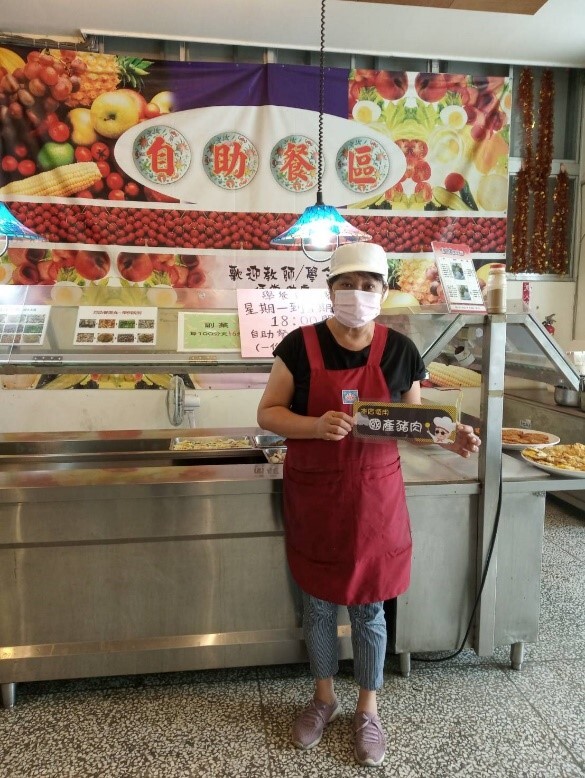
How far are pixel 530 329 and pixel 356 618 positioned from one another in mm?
1177

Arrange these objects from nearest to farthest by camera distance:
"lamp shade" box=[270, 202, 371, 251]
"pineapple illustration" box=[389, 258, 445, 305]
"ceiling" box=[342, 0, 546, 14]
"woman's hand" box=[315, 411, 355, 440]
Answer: "woman's hand" box=[315, 411, 355, 440] < "lamp shade" box=[270, 202, 371, 251] < "ceiling" box=[342, 0, 546, 14] < "pineapple illustration" box=[389, 258, 445, 305]

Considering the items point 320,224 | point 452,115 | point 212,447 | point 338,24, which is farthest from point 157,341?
point 452,115

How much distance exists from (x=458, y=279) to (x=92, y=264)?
3.09 meters

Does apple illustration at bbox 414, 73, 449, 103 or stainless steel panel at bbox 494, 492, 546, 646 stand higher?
apple illustration at bbox 414, 73, 449, 103

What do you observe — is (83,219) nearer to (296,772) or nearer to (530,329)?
(530,329)

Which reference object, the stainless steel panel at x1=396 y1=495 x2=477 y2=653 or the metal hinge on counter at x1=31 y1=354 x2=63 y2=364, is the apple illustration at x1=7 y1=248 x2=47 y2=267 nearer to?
the metal hinge on counter at x1=31 y1=354 x2=63 y2=364

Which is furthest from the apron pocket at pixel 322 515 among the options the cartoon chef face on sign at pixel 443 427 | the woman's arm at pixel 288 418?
the cartoon chef face on sign at pixel 443 427

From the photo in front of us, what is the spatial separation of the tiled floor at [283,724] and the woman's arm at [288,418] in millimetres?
1044

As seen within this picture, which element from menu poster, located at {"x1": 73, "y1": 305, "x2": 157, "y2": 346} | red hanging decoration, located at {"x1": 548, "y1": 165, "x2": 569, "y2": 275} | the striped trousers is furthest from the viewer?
red hanging decoration, located at {"x1": 548, "y1": 165, "x2": 569, "y2": 275}

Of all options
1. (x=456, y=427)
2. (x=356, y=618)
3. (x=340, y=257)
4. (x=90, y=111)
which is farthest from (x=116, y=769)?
(x=90, y=111)

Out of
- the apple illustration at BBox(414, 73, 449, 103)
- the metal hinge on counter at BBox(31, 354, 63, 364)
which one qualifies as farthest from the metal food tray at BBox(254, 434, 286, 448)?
the apple illustration at BBox(414, 73, 449, 103)

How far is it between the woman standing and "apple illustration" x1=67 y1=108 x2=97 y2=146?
3.23 metres

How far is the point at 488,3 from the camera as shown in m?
3.56

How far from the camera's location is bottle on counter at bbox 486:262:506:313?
2.05m
